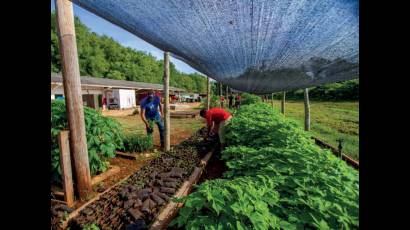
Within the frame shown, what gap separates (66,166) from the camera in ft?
11.3

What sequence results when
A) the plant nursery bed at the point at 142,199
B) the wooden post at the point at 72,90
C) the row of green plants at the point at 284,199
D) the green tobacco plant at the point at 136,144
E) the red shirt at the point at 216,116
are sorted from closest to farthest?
the row of green plants at the point at 284,199
the plant nursery bed at the point at 142,199
the wooden post at the point at 72,90
the green tobacco plant at the point at 136,144
the red shirt at the point at 216,116

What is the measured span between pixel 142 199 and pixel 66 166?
4.39ft

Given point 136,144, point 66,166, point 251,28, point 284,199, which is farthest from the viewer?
point 136,144

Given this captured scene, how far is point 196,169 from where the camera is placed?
15.6 ft

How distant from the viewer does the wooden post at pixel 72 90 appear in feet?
11.0

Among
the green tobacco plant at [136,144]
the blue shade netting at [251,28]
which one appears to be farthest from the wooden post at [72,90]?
the green tobacco plant at [136,144]

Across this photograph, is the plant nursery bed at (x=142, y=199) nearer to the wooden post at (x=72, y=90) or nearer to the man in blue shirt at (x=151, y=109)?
the wooden post at (x=72, y=90)

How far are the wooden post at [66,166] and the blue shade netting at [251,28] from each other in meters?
2.28

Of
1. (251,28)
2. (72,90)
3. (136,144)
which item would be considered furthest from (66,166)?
(251,28)

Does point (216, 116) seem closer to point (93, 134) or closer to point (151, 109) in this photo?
point (151, 109)
